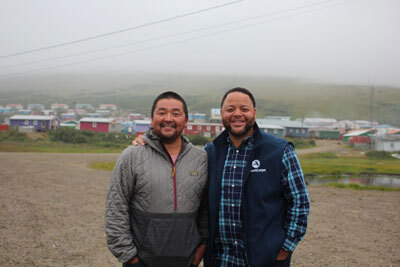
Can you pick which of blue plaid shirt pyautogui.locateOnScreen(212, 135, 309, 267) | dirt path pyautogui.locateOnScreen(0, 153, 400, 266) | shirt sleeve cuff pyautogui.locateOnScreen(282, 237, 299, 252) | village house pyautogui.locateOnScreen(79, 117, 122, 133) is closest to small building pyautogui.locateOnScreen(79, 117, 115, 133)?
village house pyautogui.locateOnScreen(79, 117, 122, 133)

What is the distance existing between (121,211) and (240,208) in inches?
41.5

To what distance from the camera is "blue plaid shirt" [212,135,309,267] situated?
2832mm

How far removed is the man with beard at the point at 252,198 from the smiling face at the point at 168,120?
0.42m

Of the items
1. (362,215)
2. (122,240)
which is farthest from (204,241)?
(362,215)

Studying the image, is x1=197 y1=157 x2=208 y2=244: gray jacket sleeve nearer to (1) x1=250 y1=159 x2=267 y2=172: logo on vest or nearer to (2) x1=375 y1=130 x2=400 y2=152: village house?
(1) x1=250 y1=159 x2=267 y2=172: logo on vest

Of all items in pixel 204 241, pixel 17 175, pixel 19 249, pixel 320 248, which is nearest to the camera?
pixel 204 241

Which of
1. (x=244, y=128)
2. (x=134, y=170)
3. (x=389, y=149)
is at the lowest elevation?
(x=389, y=149)

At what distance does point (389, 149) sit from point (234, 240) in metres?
55.4

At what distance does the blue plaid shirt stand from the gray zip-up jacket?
0.26 meters

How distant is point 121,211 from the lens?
2.87m

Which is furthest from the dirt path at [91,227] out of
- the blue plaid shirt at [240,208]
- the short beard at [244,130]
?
the short beard at [244,130]

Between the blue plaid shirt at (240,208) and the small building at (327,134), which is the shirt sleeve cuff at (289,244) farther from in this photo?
the small building at (327,134)

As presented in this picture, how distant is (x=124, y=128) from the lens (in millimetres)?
70312

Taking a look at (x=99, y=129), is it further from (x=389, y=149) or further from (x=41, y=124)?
(x=389, y=149)
